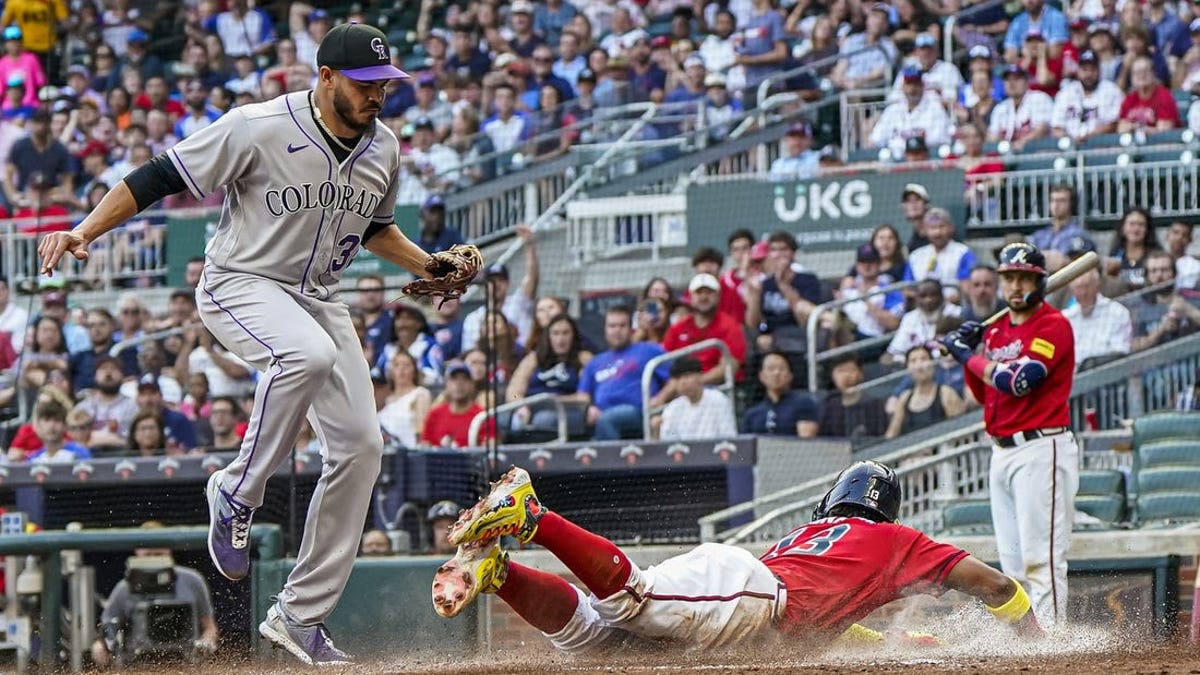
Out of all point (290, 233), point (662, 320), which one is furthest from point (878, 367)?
point (290, 233)

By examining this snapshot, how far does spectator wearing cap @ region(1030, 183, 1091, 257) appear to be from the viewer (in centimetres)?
1134

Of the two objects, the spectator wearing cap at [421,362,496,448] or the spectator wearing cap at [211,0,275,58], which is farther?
the spectator wearing cap at [211,0,275,58]

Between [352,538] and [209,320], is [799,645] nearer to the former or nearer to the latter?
[352,538]

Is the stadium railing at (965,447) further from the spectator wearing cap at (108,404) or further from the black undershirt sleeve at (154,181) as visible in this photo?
the black undershirt sleeve at (154,181)

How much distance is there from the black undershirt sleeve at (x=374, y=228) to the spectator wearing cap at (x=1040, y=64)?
26.6 ft

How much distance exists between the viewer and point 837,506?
636 centimetres

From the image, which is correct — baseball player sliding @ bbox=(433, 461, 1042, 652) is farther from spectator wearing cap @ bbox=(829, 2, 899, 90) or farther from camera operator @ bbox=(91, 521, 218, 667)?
spectator wearing cap @ bbox=(829, 2, 899, 90)

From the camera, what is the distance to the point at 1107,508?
9.09 metres

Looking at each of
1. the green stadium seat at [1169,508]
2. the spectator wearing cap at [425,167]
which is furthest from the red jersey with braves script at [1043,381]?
the spectator wearing cap at [425,167]

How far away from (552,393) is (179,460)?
233cm

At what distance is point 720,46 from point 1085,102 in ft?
12.0

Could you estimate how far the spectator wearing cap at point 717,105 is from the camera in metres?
14.7

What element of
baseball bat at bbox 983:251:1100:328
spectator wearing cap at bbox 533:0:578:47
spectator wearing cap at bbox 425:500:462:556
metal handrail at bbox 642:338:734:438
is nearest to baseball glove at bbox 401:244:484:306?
baseball bat at bbox 983:251:1100:328

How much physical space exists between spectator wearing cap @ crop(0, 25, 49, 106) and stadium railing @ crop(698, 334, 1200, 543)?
10.4 m
